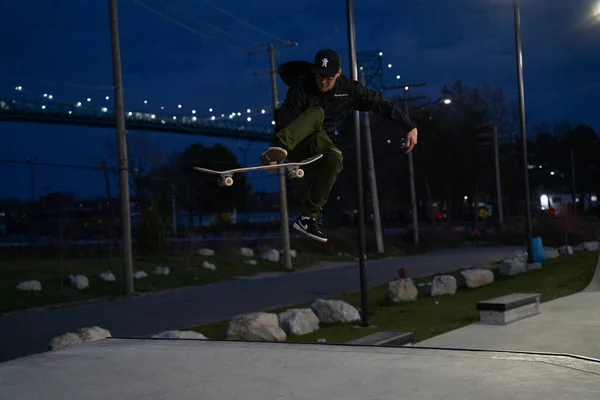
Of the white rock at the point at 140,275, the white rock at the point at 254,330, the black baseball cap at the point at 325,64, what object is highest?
the black baseball cap at the point at 325,64

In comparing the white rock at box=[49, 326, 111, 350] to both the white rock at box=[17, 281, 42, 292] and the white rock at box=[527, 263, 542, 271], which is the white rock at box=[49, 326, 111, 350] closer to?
the white rock at box=[17, 281, 42, 292]

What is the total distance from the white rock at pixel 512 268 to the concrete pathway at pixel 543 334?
29.7 ft

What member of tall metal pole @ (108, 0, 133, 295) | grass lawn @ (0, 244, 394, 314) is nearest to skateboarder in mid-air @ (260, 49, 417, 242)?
grass lawn @ (0, 244, 394, 314)

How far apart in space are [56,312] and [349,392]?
1539 cm

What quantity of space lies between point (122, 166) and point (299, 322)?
1144 centimetres

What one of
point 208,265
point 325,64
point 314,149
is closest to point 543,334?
point 314,149

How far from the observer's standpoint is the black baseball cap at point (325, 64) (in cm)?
596

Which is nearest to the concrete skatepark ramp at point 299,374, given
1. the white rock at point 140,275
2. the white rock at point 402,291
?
the white rock at point 402,291

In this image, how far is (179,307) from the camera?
20.0m

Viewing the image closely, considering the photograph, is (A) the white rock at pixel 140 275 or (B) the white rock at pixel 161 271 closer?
(A) the white rock at pixel 140 275

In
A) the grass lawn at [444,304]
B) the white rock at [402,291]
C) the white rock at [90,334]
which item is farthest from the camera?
the white rock at [402,291]

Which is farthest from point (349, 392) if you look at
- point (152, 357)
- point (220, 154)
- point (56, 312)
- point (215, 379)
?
point (220, 154)

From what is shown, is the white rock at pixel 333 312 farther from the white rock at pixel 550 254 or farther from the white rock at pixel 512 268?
the white rock at pixel 550 254

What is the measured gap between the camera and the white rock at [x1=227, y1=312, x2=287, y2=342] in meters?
12.5
